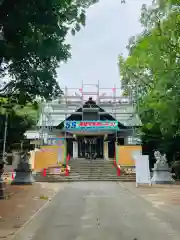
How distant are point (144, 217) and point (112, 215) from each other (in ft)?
3.13

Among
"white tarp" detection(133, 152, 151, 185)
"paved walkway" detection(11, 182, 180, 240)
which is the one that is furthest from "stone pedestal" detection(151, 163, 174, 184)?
"paved walkway" detection(11, 182, 180, 240)

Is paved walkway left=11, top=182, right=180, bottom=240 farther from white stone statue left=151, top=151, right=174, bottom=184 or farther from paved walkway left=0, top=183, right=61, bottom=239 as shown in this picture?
white stone statue left=151, top=151, right=174, bottom=184

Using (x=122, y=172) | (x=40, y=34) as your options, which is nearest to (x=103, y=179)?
(x=122, y=172)

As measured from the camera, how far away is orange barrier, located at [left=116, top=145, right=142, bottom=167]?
3562cm

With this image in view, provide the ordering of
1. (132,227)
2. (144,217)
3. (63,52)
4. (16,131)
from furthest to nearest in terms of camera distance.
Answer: (16,131), (144,217), (132,227), (63,52)

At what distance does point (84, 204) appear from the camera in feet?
47.0

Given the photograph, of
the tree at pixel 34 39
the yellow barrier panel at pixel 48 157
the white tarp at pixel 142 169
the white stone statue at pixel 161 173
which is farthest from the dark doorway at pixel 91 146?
the tree at pixel 34 39

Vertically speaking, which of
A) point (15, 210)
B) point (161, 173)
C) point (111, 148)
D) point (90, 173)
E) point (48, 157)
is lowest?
point (15, 210)

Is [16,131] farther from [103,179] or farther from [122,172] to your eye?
[122,172]

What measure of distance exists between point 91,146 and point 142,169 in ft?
62.2

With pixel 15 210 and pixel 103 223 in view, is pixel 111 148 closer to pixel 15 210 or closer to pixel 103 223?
pixel 15 210

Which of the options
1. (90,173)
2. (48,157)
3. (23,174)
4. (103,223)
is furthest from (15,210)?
(48,157)

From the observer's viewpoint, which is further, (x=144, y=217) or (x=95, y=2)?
(x=144, y=217)

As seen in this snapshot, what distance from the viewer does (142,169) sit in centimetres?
2336
